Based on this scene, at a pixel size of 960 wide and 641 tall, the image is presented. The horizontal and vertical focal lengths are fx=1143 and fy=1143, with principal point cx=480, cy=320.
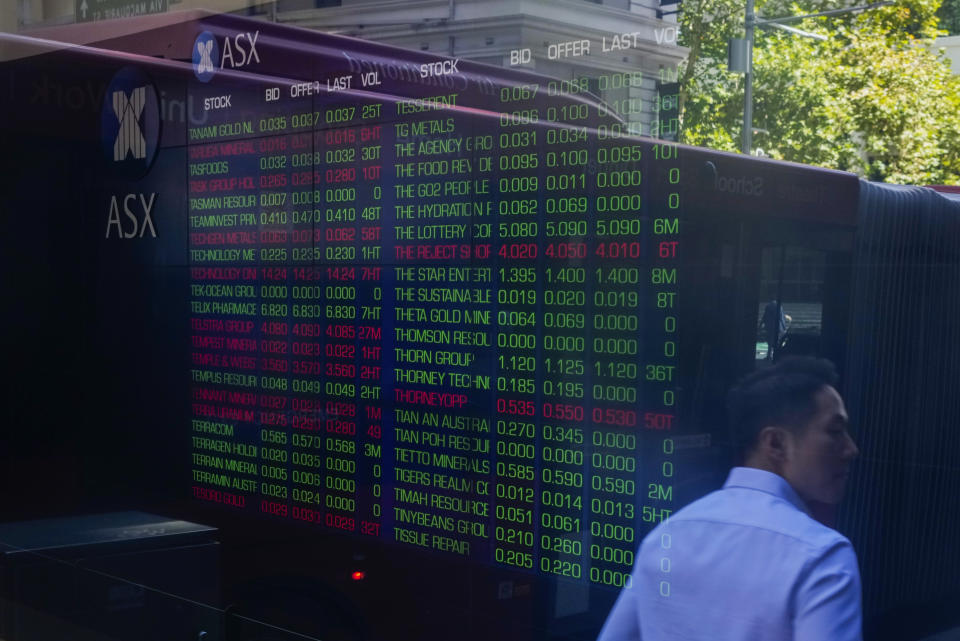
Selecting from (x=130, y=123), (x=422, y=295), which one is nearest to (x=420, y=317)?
(x=422, y=295)

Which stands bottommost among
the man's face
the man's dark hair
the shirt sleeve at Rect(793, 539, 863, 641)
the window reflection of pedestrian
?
the shirt sleeve at Rect(793, 539, 863, 641)

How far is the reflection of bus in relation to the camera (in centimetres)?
191

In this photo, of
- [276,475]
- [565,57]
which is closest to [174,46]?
[276,475]

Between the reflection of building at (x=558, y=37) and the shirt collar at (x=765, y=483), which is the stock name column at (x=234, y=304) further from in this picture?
the shirt collar at (x=765, y=483)

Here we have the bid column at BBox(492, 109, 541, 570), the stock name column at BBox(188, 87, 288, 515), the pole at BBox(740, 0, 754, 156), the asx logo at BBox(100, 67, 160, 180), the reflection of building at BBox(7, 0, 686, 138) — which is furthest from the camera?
the asx logo at BBox(100, 67, 160, 180)

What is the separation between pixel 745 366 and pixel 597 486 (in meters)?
0.51

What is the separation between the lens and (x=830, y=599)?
6.05 ft

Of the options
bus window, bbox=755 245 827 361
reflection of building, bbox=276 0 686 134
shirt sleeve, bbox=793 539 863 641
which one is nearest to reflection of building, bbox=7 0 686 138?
reflection of building, bbox=276 0 686 134

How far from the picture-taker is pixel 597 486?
2.35 m

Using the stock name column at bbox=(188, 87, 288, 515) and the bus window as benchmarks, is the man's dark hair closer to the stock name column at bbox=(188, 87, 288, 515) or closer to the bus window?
the bus window

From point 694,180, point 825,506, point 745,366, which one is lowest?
point 825,506

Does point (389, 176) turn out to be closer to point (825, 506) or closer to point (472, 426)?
point (472, 426)

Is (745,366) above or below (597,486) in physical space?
above

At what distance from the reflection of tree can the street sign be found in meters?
2.21
